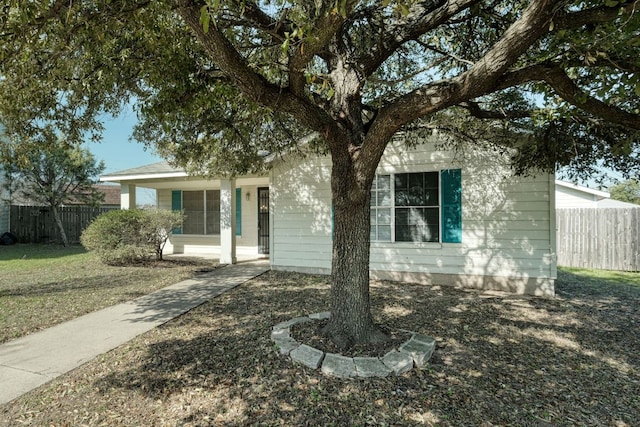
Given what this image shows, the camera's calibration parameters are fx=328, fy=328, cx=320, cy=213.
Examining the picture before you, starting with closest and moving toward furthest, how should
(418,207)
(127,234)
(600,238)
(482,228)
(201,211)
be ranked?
(482,228) < (418,207) < (127,234) < (600,238) < (201,211)

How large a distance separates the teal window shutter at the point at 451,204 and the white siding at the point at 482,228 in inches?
4.2

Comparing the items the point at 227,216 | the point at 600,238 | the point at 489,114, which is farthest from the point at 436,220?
the point at 600,238

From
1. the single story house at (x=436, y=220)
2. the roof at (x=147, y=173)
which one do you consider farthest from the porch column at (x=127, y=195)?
the single story house at (x=436, y=220)

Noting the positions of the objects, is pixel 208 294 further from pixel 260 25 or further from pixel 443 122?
pixel 443 122

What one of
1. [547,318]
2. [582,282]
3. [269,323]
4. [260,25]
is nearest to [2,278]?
[269,323]

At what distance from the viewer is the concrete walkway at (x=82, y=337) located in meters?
3.32

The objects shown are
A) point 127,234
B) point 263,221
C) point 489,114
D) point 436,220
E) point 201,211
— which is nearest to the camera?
point 489,114

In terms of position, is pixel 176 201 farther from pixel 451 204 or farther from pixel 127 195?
pixel 451 204

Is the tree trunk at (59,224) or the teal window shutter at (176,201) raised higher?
the teal window shutter at (176,201)

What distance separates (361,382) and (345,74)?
3496 millimetres

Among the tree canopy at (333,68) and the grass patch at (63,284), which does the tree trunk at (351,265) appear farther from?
the grass patch at (63,284)

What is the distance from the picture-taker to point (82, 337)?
4.27 metres

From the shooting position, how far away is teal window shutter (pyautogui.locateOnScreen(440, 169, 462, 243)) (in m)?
7.24

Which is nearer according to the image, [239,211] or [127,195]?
[127,195]
